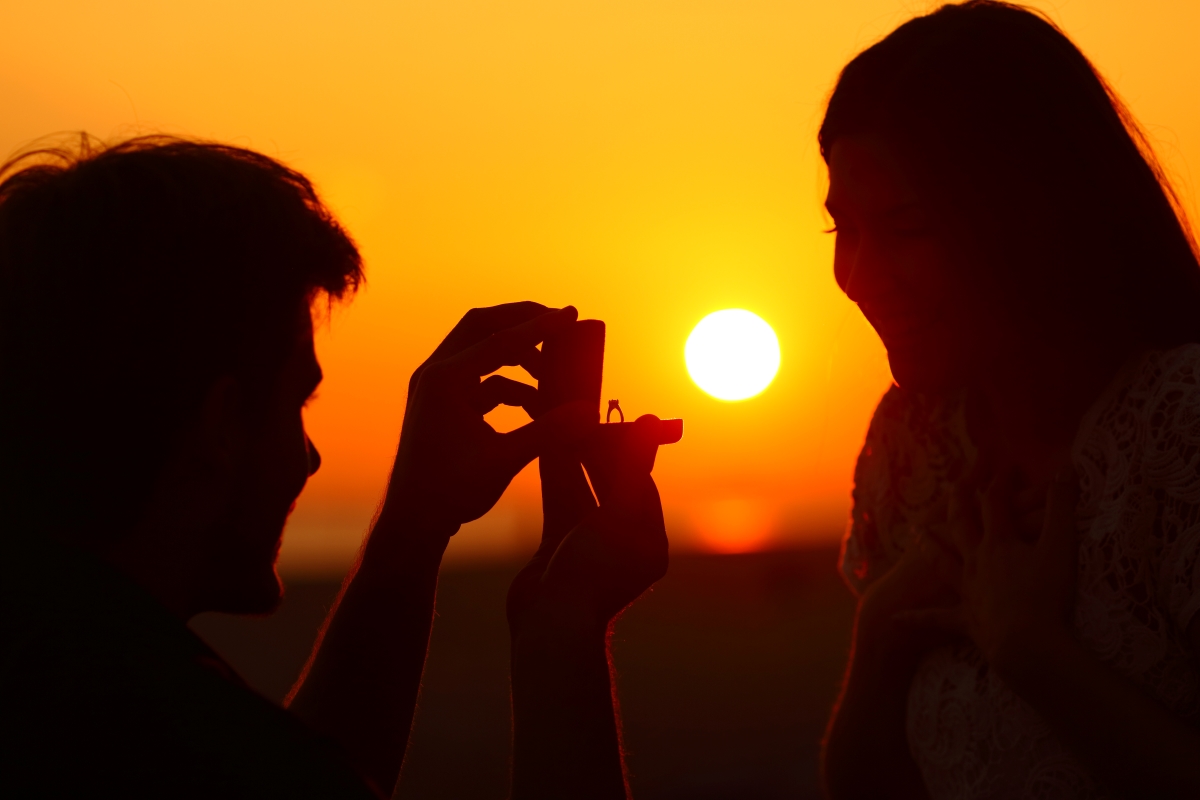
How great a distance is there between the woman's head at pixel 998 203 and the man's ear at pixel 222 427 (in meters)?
1.42

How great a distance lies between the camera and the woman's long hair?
2.13m

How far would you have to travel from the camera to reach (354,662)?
213 centimetres

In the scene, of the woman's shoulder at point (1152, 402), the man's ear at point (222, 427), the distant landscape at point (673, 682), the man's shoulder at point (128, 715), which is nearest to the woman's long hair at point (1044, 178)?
the woman's shoulder at point (1152, 402)

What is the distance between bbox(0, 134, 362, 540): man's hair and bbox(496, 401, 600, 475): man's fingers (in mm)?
552

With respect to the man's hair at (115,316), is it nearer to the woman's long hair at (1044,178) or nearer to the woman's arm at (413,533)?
the woman's arm at (413,533)

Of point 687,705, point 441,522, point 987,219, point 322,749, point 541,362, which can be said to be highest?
point 987,219

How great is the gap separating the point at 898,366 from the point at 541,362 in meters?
0.87

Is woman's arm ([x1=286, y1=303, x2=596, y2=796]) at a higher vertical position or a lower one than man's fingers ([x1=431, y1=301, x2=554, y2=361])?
lower

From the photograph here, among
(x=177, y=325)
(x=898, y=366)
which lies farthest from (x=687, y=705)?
(x=177, y=325)

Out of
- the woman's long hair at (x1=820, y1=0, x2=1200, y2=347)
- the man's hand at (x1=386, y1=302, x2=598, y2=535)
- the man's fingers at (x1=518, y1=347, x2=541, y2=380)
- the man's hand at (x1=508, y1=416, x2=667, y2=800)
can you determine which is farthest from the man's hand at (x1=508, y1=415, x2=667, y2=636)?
the woman's long hair at (x1=820, y1=0, x2=1200, y2=347)

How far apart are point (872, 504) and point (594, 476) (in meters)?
0.95

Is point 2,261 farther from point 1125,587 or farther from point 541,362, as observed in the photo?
point 1125,587

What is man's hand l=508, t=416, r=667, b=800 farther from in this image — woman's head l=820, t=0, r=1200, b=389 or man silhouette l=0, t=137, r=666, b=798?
woman's head l=820, t=0, r=1200, b=389

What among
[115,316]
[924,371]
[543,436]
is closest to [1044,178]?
[924,371]
